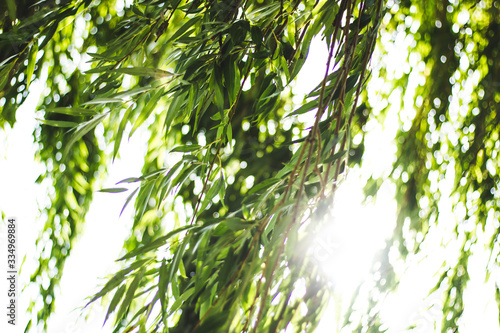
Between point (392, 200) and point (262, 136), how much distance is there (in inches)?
12.5

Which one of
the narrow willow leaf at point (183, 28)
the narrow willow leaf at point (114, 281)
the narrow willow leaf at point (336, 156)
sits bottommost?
the narrow willow leaf at point (114, 281)

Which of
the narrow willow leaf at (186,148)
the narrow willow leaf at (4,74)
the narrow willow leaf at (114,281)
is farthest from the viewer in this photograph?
the narrow willow leaf at (4,74)

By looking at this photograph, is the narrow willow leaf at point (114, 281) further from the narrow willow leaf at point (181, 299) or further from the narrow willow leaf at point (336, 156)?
the narrow willow leaf at point (336, 156)

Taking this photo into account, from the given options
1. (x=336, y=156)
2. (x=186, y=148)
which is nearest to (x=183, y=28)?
(x=186, y=148)

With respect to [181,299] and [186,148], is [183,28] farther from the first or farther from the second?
[181,299]

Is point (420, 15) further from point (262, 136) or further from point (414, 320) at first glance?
point (414, 320)

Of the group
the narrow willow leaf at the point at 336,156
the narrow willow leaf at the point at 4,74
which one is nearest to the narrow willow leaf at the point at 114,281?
the narrow willow leaf at the point at 336,156

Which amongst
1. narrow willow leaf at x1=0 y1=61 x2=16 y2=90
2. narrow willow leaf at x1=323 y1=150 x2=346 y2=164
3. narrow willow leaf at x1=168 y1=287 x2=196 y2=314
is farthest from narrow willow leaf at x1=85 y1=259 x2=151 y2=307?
narrow willow leaf at x1=0 y1=61 x2=16 y2=90

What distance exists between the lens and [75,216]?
3.28 feet

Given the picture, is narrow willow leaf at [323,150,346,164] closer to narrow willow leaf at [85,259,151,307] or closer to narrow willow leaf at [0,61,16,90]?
narrow willow leaf at [85,259,151,307]

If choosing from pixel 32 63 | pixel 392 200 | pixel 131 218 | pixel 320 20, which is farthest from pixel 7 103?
pixel 392 200

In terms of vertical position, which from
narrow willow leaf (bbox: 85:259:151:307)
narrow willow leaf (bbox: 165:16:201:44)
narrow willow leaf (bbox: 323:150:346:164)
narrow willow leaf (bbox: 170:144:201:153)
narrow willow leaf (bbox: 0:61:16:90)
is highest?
narrow willow leaf (bbox: 0:61:16:90)

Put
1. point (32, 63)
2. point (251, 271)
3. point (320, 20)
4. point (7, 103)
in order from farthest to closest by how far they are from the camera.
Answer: point (7, 103), point (32, 63), point (320, 20), point (251, 271)

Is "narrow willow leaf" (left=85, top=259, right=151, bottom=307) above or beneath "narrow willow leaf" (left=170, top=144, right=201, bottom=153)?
beneath
